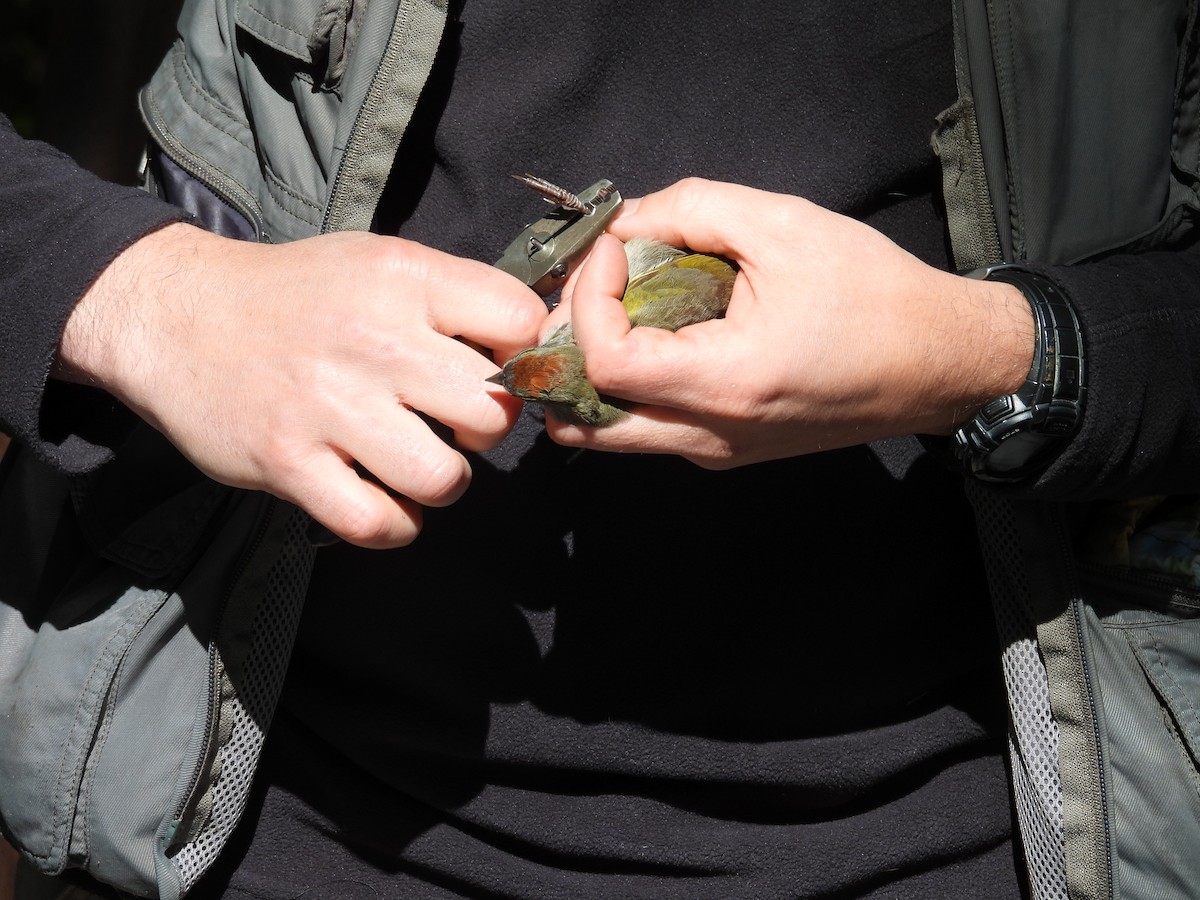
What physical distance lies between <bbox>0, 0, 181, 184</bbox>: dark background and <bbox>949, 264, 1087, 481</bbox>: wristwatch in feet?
10.4

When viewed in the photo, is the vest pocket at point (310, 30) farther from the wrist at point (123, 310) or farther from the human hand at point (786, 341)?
the human hand at point (786, 341)

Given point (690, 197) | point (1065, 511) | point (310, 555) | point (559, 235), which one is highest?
point (690, 197)

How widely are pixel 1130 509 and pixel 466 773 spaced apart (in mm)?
1277

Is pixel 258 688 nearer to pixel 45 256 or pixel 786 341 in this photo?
pixel 45 256

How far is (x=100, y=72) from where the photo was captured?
11.0 feet

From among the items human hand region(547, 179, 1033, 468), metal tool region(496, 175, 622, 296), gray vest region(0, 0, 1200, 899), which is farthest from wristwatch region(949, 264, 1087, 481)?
metal tool region(496, 175, 622, 296)

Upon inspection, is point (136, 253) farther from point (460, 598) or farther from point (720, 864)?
point (720, 864)

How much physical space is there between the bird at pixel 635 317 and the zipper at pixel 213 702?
615 millimetres

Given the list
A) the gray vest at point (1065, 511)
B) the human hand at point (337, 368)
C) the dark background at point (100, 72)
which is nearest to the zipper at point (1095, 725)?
the gray vest at point (1065, 511)

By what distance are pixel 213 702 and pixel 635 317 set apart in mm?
967

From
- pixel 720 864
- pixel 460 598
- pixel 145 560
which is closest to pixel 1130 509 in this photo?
pixel 720 864

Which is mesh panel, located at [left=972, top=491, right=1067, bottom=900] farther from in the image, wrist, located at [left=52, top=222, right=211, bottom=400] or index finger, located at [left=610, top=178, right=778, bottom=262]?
wrist, located at [left=52, top=222, right=211, bottom=400]

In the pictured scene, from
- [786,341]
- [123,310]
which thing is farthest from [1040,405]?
[123,310]

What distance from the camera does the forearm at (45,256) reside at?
1.39m
